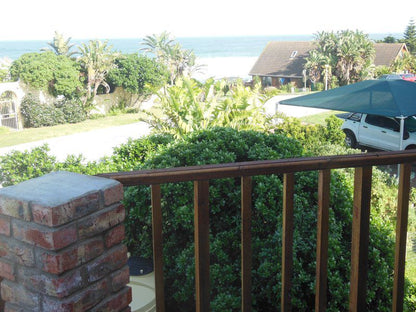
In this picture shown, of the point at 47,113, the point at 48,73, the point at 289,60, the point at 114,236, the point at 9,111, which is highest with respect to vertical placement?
the point at 289,60

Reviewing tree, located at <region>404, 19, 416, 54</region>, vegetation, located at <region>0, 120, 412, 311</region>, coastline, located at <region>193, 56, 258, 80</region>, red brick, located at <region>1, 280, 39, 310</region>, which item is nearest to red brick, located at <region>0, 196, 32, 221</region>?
red brick, located at <region>1, 280, 39, 310</region>

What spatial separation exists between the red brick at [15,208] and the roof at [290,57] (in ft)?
138

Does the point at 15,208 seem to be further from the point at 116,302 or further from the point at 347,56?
the point at 347,56

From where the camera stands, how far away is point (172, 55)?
39938 millimetres

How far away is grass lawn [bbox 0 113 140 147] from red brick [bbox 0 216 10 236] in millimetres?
19566

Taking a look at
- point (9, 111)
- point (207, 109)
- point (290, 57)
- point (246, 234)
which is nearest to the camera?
point (246, 234)

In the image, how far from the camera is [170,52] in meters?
40.4

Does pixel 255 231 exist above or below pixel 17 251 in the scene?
below

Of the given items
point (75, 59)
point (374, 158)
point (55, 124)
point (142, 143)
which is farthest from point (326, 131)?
point (75, 59)

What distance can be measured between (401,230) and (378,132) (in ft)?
36.4

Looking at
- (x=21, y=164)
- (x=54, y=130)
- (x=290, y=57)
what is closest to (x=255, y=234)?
(x=21, y=164)

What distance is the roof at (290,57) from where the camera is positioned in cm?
4147

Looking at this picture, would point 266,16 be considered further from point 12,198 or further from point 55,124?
point 12,198

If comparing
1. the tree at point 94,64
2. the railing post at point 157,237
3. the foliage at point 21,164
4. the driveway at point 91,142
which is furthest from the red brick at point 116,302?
the tree at point 94,64
